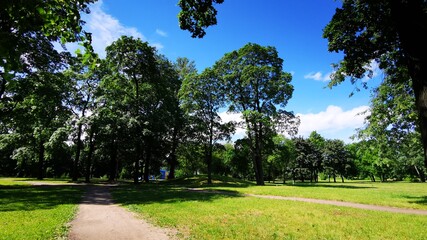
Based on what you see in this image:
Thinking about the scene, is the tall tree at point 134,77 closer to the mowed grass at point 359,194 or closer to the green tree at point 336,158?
the mowed grass at point 359,194

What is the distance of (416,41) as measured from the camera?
17.6ft

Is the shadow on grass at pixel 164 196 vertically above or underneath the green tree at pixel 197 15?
underneath

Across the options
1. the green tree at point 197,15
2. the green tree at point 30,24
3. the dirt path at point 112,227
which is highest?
the green tree at point 197,15

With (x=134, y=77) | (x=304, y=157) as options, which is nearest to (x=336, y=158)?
(x=304, y=157)

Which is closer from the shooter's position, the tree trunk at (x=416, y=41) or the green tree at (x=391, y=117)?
the tree trunk at (x=416, y=41)

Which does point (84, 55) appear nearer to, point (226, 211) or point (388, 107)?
point (226, 211)

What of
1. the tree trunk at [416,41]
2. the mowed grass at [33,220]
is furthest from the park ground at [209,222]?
the tree trunk at [416,41]

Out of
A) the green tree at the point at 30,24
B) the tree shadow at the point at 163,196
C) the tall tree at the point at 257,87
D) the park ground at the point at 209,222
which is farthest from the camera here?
the tall tree at the point at 257,87

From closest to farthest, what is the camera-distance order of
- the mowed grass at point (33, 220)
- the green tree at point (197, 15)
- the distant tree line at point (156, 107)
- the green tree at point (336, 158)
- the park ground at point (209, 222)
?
the green tree at point (197, 15) → the mowed grass at point (33, 220) → the park ground at point (209, 222) → the distant tree line at point (156, 107) → the green tree at point (336, 158)

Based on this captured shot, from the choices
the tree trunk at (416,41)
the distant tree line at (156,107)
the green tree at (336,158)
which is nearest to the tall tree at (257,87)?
the distant tree line at (156,107)

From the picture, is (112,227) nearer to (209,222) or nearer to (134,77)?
(209,222)

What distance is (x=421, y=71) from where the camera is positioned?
17.6 feet

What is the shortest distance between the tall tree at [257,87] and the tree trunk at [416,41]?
91.4ft

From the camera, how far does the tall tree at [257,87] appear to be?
34.7 meters
